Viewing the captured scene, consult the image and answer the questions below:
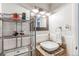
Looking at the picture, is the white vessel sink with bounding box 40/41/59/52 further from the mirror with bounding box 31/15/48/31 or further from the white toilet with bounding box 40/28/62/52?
the mirror with bounding box 31/15/48/31

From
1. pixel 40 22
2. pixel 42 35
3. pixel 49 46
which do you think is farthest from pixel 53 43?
pixel 40 22

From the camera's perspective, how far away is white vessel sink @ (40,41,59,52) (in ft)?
4.31

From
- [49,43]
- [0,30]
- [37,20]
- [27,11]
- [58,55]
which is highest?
[27,11]

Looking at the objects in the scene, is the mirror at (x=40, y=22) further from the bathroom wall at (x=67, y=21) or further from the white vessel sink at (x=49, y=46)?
the white vessel sink at (x=49, y=46)

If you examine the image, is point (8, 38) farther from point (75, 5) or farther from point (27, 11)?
point (75, 5)

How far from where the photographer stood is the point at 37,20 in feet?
4.31

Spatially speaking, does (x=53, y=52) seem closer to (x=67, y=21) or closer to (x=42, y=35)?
(x=42, y=35)

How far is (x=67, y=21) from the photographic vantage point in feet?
4.30

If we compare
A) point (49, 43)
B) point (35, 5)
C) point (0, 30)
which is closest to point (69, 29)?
point (49, 43)

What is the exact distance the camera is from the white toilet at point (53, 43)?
4.31ft

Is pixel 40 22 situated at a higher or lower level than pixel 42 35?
higher

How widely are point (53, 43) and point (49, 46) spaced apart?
61 millimetres

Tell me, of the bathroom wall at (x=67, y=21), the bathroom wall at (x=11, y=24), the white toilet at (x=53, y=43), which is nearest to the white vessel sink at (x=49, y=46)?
the white toilet at (x=53, y=43)

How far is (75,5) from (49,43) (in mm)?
562
